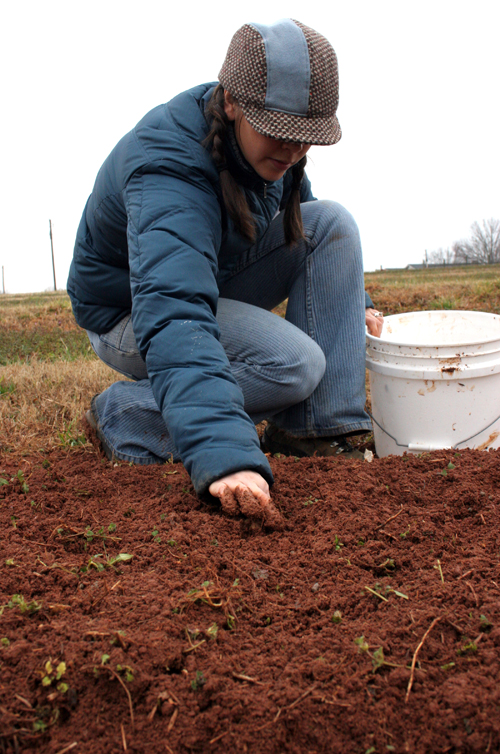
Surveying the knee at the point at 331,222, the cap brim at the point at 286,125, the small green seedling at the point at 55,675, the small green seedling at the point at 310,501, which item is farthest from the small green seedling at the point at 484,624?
the knee at the point at 331,222

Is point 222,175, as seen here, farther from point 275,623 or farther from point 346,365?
point 275,623

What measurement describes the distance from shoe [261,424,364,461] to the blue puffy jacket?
0.75m

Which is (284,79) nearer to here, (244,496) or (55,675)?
(244,496)

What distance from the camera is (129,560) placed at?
1.51m

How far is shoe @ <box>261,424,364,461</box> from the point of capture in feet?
7.88

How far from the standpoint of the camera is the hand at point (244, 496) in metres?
1.56

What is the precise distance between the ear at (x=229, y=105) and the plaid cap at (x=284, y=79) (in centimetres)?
7

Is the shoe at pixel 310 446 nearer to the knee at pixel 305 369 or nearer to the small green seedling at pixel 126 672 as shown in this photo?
the knee at pixel 305 369

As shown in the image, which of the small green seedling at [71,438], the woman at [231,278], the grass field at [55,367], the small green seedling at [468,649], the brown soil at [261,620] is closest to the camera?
the brown soil at [261,620]

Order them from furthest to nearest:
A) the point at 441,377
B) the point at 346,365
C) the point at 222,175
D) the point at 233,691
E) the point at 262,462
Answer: the point at 346,365
the point at 441,377
the point at 222,175
the point at 262,462
the point at 233,691

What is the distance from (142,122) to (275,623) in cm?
160

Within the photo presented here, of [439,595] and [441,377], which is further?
[441,377]

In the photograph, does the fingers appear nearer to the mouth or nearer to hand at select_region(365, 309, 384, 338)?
the mouth

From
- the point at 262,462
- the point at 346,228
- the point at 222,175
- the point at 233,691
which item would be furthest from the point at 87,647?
the point at 346,228
